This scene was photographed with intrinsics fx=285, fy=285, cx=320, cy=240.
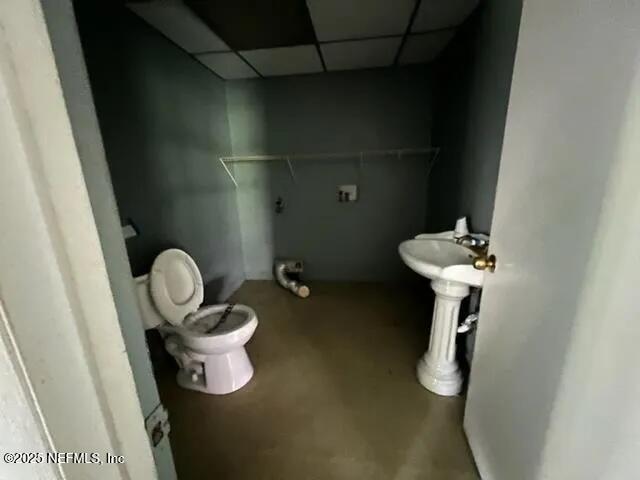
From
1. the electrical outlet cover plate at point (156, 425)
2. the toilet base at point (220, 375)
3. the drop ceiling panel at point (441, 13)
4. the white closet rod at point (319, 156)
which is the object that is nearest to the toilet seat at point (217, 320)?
the toilet base at point (220, 375)

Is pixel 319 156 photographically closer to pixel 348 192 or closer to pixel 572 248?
pixel 348 192

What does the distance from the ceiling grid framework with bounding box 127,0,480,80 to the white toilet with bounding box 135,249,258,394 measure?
4.14ft

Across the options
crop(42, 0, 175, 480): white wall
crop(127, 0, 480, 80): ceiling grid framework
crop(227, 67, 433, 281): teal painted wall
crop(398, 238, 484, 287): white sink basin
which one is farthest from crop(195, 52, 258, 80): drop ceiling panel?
crop(42, 0, 175, 480): white wall

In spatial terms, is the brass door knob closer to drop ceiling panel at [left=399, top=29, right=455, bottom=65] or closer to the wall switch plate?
drop ceiling panel at [left=399, top=29, right=455, bottom=65]

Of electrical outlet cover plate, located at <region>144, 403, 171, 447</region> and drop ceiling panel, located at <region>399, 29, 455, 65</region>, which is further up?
drop ceiling panel, located at <region>399, 29, 455, 65</region>

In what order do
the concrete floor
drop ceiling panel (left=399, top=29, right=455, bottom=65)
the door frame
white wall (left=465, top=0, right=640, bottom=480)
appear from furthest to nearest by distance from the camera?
drop ceiling panel (left=399, top=29, right=455, bottom=65), the concrete floor, white wall (left=465, top=0, right=640, bottom=480), the door frame

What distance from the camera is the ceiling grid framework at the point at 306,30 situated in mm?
1443

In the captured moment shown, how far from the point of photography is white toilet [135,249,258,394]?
1.39m

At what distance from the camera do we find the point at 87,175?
0.41 meters

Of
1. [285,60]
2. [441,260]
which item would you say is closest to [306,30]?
[285,60]

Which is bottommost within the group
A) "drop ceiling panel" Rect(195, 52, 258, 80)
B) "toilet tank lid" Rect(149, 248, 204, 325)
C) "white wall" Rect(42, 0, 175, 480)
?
"toilet tank lid" Rect(149, 248, 204, 325)

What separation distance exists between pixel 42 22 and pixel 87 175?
7.0 inches

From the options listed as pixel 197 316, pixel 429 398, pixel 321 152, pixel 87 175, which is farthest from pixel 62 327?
pixel 321 152

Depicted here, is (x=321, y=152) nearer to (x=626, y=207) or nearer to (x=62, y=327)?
(x=626, y=207)
